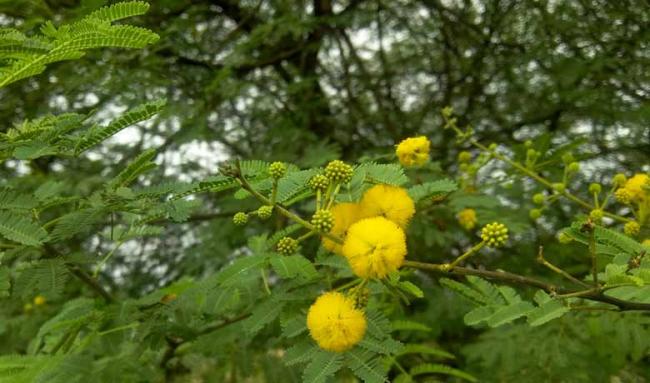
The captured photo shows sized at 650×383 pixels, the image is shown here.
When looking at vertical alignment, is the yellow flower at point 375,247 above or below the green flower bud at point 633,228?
above

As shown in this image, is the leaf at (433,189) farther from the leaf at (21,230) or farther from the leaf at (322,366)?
the leaf at (21,230)

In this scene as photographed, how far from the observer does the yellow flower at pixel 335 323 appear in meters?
1.71

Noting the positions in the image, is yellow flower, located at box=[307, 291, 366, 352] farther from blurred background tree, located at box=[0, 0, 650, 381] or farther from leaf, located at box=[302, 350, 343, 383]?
blurred background tree, located at box=[0, 0, 650, 381]

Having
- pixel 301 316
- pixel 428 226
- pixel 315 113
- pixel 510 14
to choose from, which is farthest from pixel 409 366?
pixel 510 14

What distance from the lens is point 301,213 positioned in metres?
4.53

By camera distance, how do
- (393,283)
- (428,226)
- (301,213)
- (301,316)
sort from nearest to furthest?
1. (393,283)
2. (301,316)
3. (428,226)
4. (301,213)

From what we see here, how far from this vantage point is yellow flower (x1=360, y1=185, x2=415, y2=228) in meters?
1.79

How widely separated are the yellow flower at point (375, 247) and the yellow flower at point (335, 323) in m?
0.15

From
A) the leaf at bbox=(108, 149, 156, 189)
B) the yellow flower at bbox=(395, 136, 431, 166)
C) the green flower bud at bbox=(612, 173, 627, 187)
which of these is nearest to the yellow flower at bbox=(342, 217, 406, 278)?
the yellow flower at bbox=(395, 136, 431, 166)

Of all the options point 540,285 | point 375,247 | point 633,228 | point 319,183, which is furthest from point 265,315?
point 633,228

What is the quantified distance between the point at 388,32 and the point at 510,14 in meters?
1.05

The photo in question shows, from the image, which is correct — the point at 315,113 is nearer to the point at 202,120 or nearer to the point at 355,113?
the point at 355,113

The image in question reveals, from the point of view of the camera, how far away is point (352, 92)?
211 inches

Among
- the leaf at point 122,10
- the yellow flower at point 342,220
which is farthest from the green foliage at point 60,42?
the yellow flower at point 342,220
